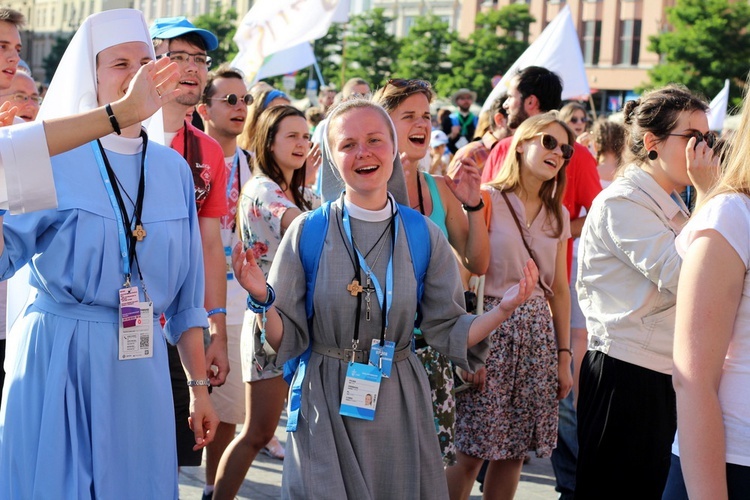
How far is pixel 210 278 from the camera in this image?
14.1ft

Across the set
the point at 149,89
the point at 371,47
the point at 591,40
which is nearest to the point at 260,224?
the point at 149,89

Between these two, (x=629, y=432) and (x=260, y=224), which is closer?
(x=629, y=432)

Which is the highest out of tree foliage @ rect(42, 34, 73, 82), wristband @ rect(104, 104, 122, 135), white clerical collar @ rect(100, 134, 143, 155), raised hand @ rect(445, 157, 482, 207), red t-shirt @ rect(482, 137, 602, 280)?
wristband @ rect(104, 104, 122, 135)

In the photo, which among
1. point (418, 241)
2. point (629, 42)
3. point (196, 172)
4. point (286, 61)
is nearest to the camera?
A: point (418, 241)

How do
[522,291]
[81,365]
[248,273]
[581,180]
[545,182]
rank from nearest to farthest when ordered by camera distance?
[81,365], [248,273], [522,291], [545,182], [581,180]

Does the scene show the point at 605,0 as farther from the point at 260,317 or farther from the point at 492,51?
the point at 260,317

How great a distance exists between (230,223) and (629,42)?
230 feet

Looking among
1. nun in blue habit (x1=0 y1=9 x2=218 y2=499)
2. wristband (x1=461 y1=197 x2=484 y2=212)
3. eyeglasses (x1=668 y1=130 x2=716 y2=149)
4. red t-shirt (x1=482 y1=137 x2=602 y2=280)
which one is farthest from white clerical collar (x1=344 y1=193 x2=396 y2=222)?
red t-shirt (x1=482 y1=137 x2=602 y2=280)

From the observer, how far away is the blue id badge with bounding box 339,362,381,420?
360 cm

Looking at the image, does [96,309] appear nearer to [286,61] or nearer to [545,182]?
[545,182]

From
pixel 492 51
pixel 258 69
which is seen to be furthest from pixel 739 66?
pixel 258 69

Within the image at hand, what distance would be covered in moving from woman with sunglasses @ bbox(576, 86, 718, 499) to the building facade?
67.6m

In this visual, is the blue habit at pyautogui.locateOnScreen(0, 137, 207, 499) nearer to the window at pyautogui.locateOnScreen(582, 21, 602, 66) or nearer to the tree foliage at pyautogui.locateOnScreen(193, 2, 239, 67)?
the tree foliage at pyautogui.locateOnScreen(193, 2, 239, 67)

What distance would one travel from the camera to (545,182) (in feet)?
17.6
